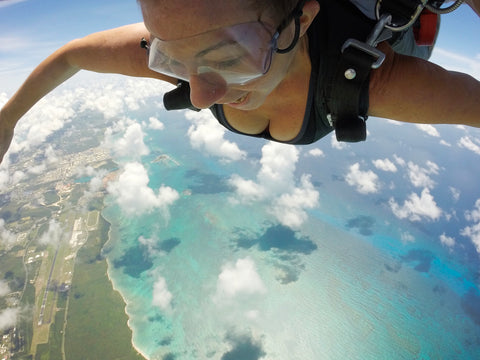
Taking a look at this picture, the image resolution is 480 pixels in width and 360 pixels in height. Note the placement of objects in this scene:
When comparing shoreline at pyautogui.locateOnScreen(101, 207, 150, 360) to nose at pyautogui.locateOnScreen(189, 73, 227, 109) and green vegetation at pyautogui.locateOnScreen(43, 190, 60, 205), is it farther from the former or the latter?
nose at pyautogui.locateOnScreen(189, 73, 227, 109)

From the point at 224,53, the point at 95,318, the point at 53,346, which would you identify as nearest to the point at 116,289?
the point at 95,318

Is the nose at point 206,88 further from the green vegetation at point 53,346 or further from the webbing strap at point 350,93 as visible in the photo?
the green vegetation at point 53,346

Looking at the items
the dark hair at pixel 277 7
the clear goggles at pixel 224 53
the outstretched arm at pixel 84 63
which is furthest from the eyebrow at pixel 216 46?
the outstretched arm at pixel 84 63

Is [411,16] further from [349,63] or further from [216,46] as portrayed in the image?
[216,46]

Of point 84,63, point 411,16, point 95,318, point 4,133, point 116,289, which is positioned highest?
point 411,16

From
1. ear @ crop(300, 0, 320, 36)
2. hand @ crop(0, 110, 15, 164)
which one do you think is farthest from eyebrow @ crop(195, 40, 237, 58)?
hand @ crop(0, 110, 15, 164)

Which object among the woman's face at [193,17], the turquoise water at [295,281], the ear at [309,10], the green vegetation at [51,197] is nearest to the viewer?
the woman's face at [193,17]

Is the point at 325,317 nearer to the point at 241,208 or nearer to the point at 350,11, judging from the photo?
the point at 241,208
